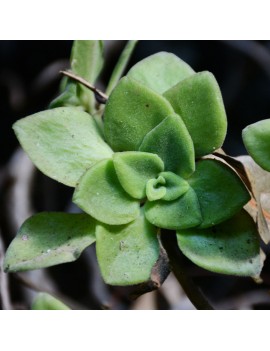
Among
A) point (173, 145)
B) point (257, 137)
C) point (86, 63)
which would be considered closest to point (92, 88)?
point (86, 63)

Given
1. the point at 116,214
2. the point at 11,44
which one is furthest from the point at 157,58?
the point at 11,44

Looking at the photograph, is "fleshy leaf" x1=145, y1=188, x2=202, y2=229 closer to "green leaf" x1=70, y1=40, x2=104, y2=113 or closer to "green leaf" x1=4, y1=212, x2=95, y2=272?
"green leaf" x1=4, y1=212, x2=95, y2=272

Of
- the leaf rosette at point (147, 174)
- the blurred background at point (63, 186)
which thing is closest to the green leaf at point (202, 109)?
the leaf rosette at point (147, 174)

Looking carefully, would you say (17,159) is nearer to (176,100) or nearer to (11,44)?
(11,44)

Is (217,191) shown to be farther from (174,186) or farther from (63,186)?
(63,186)

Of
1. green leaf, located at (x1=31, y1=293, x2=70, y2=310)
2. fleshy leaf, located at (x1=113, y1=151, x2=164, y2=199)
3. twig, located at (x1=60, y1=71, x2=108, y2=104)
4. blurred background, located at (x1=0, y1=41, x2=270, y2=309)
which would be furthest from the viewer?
blurred background, located at (x1=0, y1=41, x2=270, y2=309)

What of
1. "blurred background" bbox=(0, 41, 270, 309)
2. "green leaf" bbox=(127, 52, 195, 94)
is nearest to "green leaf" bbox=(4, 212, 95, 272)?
"green leaf" bbox=(127, 52, 195, 94)

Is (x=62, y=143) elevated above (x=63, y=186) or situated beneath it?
elevated above
